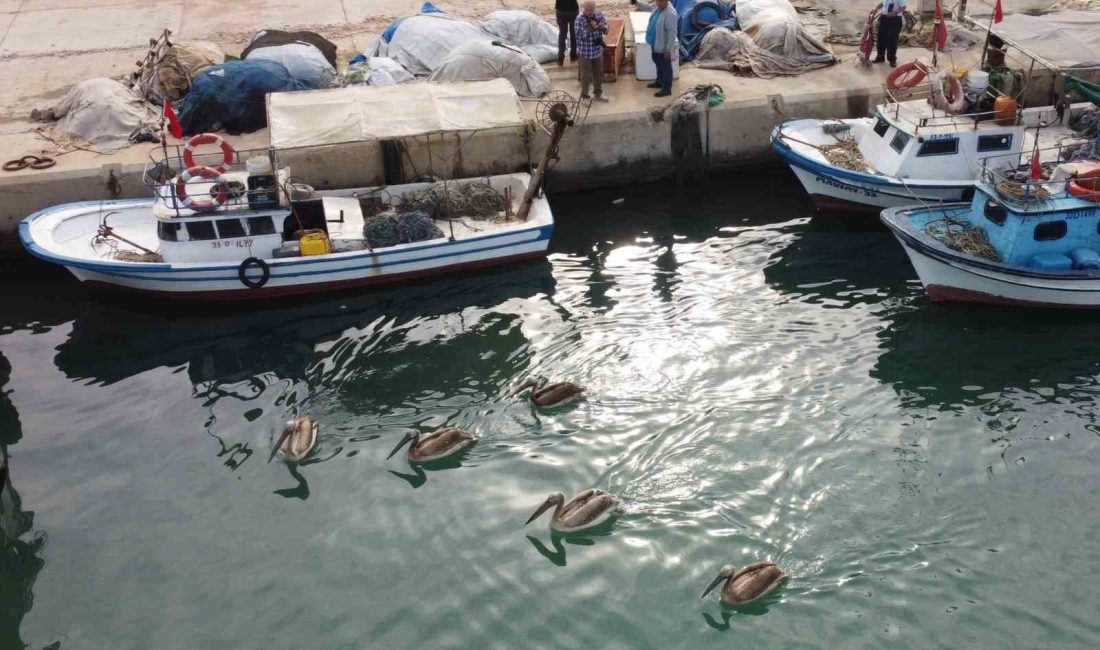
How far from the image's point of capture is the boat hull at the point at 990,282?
15.9 m

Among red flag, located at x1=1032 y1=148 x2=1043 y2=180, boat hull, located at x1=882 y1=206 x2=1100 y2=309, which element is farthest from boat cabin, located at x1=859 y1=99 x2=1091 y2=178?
boat hull, located at x1=882 y1=206 x2=1100 y2=309

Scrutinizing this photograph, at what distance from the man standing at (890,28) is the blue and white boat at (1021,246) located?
6897 millimetres

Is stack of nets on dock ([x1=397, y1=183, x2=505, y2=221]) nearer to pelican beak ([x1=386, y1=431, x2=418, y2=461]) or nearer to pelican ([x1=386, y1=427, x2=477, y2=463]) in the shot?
pelican beak ([x1=386, y1=431, x2=418, y2=461])

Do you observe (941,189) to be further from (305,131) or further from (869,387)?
(305,131)

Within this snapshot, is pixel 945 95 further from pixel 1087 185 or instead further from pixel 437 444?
pixel 437 444

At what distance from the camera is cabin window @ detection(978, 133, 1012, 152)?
1852 centimetres

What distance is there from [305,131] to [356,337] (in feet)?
13.4

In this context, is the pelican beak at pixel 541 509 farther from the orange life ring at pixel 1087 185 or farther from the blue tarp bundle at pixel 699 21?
the blue tarp bundle at pixel 699 21

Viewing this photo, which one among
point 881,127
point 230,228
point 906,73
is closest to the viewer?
point 230,228

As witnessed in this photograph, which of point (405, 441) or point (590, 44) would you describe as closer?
point (405, 441)

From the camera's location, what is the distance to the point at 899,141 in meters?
19.2

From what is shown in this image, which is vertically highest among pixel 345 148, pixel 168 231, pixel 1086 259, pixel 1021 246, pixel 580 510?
pixel 345 148

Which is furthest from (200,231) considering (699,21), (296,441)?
(699,21)

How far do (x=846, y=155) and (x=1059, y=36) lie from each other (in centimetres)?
528
